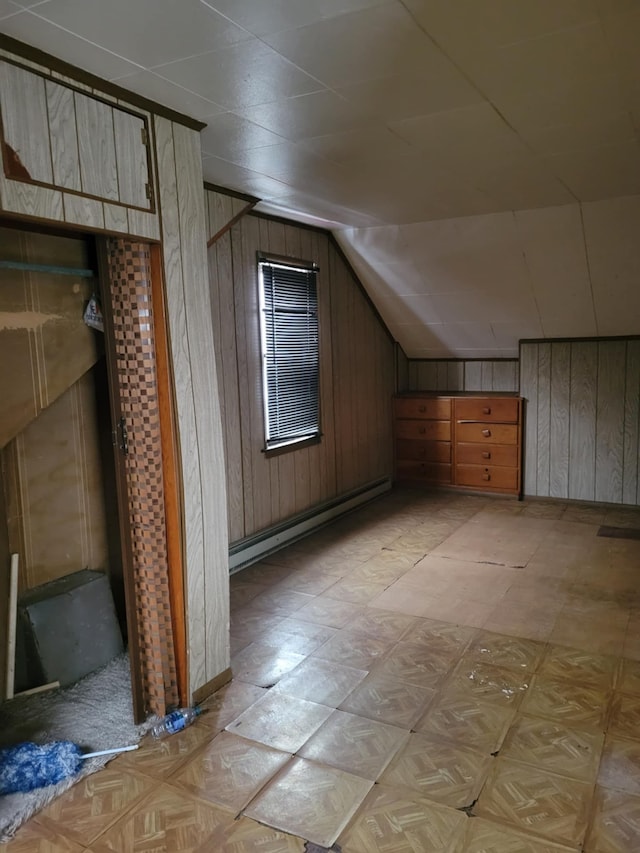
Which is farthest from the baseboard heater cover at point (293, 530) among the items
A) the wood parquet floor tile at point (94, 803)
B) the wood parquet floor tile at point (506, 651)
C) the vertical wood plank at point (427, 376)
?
the wood parquet floor tile at point (94, 803)

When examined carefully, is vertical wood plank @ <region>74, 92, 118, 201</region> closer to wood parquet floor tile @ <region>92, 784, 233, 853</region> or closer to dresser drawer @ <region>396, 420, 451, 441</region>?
wood parquet floor tile @ <region>92, 784, 233, 853</region>

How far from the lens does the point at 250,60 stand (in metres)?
1.97

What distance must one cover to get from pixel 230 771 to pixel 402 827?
629 mm

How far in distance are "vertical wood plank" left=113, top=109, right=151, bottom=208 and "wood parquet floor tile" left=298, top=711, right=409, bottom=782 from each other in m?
2.07

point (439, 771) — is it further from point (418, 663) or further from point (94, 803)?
point (94, 803)

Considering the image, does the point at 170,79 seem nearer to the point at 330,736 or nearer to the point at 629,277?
the point at 330,736

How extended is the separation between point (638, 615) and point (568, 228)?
2.42 meters

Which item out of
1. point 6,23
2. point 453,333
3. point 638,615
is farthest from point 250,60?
point 453,333

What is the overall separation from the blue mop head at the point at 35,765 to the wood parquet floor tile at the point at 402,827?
0.99 m

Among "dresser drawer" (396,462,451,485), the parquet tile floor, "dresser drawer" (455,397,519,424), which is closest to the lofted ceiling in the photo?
"dresser drawer" (455,397,519,424)

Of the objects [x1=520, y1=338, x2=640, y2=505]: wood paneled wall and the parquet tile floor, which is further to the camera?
[x1=520, y1=338, x2=640, y2=505]: wood paneled wall

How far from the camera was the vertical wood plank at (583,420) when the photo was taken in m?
5.37

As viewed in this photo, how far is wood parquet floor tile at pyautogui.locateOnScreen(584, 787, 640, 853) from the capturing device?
184cm

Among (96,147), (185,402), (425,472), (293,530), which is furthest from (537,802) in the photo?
(425,472)
